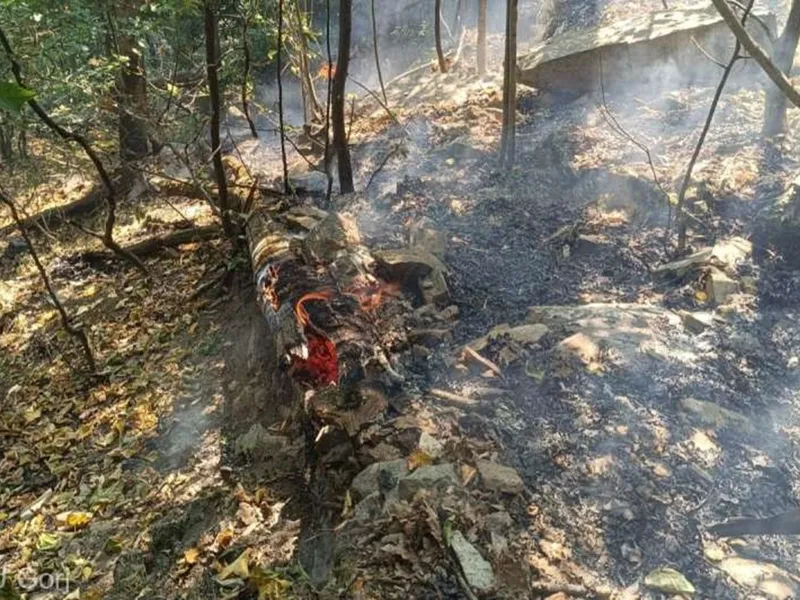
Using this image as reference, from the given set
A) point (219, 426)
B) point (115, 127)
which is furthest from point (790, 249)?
point (115, 127)

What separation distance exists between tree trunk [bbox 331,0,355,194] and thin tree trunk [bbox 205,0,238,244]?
4.42ft

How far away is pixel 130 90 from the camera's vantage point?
892 centimetres

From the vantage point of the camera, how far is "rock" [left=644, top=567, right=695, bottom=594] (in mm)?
2768

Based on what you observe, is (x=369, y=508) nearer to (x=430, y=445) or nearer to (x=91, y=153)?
(x=430, y=445)

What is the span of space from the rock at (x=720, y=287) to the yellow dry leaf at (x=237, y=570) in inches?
169

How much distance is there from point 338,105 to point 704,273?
4.39 m

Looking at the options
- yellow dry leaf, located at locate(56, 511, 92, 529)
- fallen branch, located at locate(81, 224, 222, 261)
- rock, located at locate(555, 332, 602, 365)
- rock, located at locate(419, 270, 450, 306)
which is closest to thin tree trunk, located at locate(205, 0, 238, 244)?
fallen branch, located at locate(81, 224, 222, 261)

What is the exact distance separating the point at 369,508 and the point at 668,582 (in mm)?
1526

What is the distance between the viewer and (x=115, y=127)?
382 inches

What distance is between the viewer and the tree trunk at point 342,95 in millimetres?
6363

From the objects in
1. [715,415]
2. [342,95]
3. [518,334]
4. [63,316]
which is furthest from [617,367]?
[63,316]

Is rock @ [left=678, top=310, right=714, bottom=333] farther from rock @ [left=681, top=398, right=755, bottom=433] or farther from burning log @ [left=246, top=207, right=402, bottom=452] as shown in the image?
burning log @ [left=246, top=207, right=402, bottom=452]

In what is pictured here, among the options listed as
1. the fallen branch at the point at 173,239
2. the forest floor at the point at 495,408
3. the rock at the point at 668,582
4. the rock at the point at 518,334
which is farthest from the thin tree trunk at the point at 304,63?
the rock at the point at 668,582

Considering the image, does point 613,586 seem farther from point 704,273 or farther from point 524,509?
point 704,273
